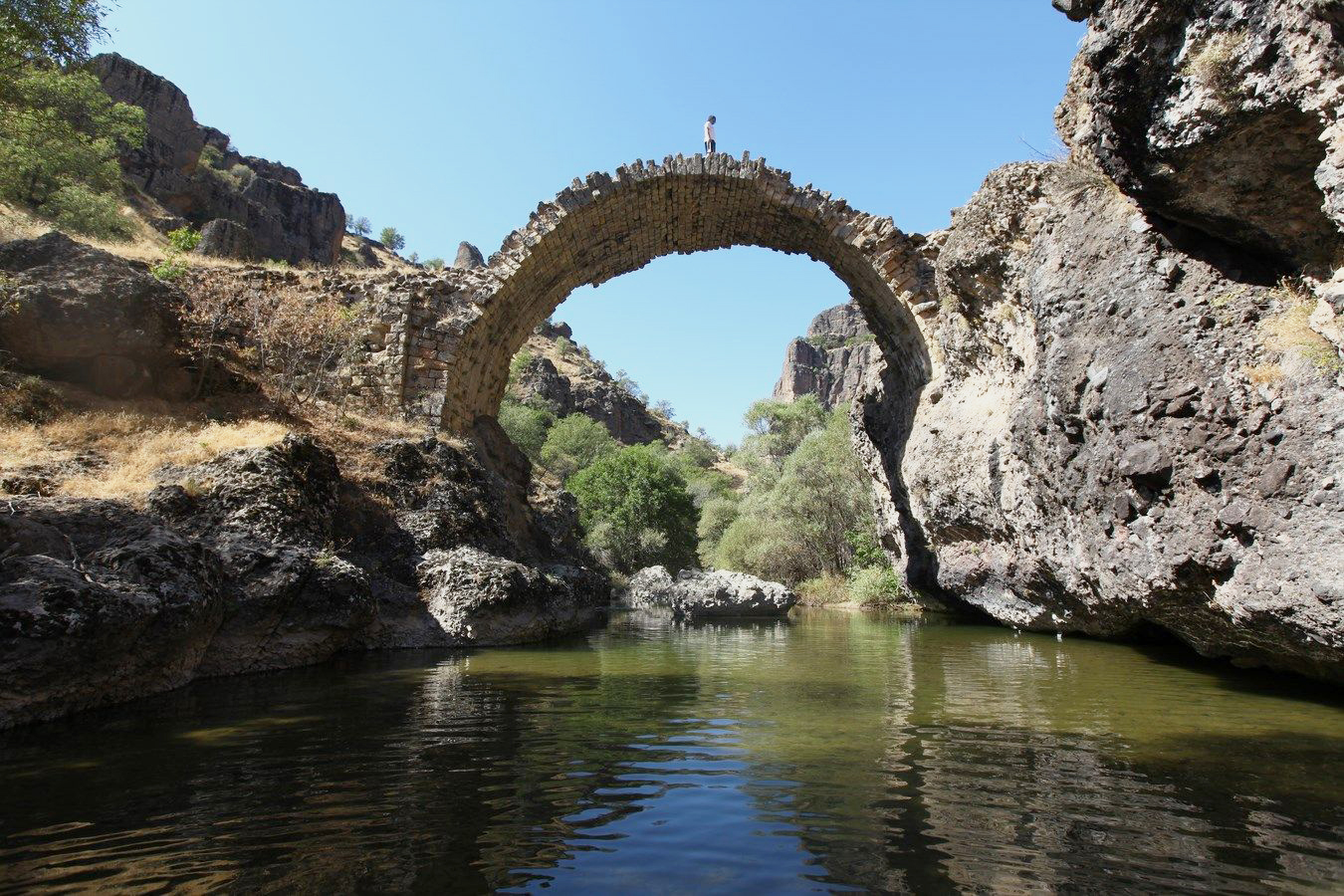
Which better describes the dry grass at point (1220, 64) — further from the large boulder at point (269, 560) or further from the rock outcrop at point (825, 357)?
the rock outcrop at point (825, 357)

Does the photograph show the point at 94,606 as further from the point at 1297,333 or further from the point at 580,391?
the point at 580,391

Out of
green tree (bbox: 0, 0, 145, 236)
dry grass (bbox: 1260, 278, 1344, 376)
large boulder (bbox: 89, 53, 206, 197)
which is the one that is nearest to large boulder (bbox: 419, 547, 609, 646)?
dry grass (bbox: 1260, 278, 1344, 376)

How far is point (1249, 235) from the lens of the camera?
6715 mm

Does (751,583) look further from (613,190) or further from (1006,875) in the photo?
(1006,875)

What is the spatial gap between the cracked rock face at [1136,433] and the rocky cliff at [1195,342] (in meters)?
0.02

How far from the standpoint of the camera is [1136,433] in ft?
24.0

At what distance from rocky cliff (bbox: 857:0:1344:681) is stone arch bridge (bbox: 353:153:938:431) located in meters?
4.54

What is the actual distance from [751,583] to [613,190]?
10.9 m

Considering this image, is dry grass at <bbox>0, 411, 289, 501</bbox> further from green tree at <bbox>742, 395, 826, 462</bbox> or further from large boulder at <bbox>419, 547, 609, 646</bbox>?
green tree at <bbox>742, 395, 826, 462</bbox>

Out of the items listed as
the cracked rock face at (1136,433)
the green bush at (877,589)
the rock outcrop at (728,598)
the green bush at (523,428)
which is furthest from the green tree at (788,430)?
the cracked rock face at (1136,433)

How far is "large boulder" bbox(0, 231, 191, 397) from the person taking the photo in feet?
33.9

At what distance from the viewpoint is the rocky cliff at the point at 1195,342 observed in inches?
221

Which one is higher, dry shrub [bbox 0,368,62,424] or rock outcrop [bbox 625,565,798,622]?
dry shrub [bbox 0,368,62,424]

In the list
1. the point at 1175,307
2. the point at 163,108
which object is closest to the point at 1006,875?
the point at 1175,307
